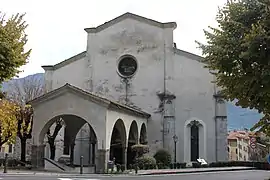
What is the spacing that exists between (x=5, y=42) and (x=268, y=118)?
889 cm

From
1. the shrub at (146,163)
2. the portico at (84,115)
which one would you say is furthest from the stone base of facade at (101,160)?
the shrub at (146,163)

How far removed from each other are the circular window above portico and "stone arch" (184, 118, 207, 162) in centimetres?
691

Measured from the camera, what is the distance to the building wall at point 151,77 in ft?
113

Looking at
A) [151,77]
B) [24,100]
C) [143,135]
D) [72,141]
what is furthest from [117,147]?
[24,100]

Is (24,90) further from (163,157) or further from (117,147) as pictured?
(163,157)

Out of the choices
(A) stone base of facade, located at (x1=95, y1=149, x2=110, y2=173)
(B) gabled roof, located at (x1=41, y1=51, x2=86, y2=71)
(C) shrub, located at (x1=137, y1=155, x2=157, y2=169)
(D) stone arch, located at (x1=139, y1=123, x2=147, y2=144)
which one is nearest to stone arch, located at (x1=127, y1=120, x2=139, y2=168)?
(D) stone arch, located at (x1=139, y1=123, x2=147, y2=144)

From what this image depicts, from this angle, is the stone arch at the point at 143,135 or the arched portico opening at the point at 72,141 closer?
the arched portico opening at the point at 72,141

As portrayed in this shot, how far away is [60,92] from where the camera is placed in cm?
2581

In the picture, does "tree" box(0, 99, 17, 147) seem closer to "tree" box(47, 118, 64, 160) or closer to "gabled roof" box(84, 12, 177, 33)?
"tree" box(47, 118, 64, 160)

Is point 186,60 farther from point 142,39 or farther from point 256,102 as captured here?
point 256,102

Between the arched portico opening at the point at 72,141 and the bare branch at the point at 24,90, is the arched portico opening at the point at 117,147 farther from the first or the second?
the bare branch at the point at 24,90

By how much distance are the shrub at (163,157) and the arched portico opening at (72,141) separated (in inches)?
201

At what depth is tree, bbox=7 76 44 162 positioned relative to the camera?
3229cm

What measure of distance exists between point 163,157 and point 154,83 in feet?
23.0
